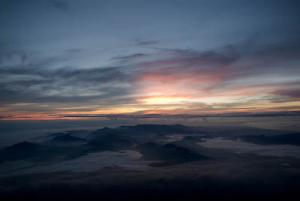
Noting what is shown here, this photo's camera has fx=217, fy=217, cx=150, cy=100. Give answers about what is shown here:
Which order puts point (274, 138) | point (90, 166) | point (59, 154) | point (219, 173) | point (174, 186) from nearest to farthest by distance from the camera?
point (174, 186) → point (219, 173) → point (90, 166) → point (59, 154) → point (274, 138)

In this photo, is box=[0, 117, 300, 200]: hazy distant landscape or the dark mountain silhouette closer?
box=[0, 117, 300, 200]: hazy distant landscape

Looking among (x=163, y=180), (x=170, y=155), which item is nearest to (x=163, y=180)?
(x=163, y=180)

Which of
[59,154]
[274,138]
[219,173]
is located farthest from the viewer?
[274,138]

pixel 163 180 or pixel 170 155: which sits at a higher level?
pixel 163 180

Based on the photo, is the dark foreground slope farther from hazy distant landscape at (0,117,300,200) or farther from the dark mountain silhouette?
the dark mountain silhouette

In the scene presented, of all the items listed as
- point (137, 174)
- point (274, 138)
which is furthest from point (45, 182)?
point (274, 138)

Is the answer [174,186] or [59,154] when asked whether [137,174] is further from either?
[59,154]

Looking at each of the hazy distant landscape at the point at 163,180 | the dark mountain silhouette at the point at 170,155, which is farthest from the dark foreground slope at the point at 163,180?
the dark mountain silhouette at the point at 170,155

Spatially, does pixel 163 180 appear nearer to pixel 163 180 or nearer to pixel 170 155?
pixel 163 180

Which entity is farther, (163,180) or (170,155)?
(170,155)

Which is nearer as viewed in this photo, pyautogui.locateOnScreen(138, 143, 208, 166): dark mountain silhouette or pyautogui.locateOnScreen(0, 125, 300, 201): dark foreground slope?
pyautogui.locateOnScreen(0, 125, 300, 201): dark foreground slope

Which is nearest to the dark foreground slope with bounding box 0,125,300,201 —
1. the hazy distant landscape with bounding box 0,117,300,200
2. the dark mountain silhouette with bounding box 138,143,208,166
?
the hazy distant landscape with bounding box 0,117,300,200
